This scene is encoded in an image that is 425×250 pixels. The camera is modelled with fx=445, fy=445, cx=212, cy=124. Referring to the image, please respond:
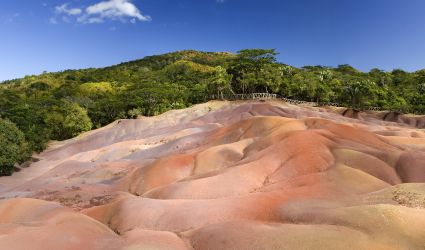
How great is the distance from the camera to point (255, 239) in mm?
21312

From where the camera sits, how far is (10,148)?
69.0m

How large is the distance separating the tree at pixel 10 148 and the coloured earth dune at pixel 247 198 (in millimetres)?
9944

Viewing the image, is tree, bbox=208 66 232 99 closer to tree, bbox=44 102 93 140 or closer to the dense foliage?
the dense foliage

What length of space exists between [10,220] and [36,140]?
207 ft

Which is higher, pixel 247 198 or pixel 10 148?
pixel 247 198

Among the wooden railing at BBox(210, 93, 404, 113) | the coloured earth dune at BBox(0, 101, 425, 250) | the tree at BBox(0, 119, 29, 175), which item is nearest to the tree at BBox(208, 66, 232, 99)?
the wooden railing at BBox(210, 93, 404, 113)

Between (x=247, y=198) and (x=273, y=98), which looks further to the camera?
(x=273, y=98)

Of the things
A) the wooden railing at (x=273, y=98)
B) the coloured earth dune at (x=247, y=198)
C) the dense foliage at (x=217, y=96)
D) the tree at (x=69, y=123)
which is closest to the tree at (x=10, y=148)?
the coloured earth dune at (x=247, y=198)

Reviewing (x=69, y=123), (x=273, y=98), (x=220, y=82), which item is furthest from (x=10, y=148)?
(x=273, y=98)

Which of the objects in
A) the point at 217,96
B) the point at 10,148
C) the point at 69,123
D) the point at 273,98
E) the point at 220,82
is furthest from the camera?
the point at 217,96

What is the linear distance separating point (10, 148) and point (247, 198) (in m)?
53.4

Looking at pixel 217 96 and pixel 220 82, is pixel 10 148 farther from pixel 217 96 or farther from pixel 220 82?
pixel 217 96

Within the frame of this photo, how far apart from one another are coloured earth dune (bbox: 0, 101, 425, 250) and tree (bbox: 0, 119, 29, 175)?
9944 millimetres

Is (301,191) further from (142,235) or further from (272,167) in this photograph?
(142,235)
